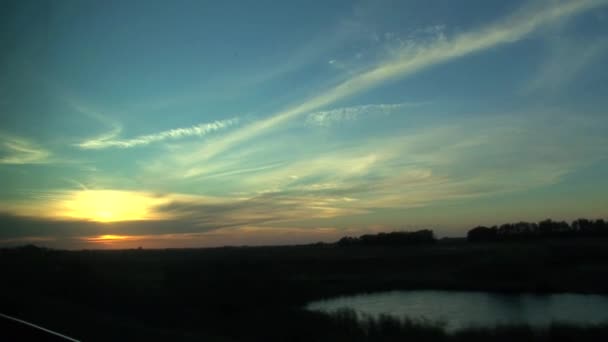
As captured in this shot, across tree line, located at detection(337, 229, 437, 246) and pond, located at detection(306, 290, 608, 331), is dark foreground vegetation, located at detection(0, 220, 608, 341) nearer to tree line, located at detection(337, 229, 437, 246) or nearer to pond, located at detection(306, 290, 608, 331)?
pond, located at detection(306, 290, 608, 331)

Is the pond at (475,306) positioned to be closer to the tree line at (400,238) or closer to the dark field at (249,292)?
the dark field at (249,292)

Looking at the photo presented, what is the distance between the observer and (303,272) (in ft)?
205

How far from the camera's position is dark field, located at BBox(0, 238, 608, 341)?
18094mm

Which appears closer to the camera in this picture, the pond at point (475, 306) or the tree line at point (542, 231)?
the pond at point (475, 306)

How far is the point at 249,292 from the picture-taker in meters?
32.5

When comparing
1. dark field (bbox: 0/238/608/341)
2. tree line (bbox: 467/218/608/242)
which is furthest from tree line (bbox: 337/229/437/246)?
dark field (bbox: 0/238/608/341)

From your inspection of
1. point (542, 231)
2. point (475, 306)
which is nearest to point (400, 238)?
point (542, 231)

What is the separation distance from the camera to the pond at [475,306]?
1158 inches

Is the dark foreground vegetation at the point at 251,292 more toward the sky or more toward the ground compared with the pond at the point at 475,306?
more toward the sky

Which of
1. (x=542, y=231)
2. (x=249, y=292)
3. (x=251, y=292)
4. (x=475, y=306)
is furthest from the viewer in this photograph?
(x=542, y=231)

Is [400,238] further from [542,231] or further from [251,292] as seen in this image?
[251,292]

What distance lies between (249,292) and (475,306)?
18.1 meters

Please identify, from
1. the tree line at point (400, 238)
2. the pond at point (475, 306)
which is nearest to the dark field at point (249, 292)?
the pond at point (475, 306)

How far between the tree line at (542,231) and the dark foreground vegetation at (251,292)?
5841mm
